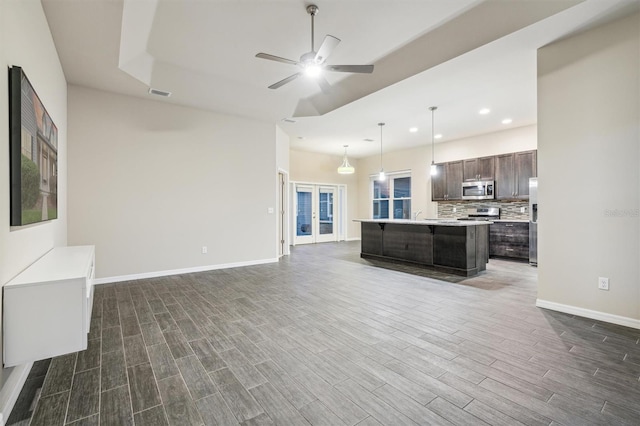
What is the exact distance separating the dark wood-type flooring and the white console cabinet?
0.34 m

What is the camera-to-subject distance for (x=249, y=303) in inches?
145

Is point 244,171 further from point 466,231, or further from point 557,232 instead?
point 557,232

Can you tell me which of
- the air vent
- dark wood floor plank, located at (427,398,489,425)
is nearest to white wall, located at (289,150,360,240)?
the air vent

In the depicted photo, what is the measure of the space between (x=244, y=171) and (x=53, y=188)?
3329mm

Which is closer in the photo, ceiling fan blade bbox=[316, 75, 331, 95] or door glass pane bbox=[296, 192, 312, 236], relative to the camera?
ceiling fan blade bbox=[316, 75, 331, 95]

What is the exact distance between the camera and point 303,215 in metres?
9.84

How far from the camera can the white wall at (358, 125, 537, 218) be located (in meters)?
6.90

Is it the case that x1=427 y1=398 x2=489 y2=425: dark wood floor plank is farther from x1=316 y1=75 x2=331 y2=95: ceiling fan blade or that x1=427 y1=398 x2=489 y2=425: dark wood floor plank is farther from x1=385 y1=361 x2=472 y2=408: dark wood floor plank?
x1=316 y1=75 x2=331 y2=95: ceiling fan blade

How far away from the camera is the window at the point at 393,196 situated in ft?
31.1

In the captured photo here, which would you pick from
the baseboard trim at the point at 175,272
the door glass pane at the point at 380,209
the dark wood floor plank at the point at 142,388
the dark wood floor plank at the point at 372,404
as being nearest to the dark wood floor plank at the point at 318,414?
the dark wood floor plank at the point at 372,404

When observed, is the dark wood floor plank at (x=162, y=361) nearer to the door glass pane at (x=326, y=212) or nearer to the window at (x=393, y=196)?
the door glass pane at (x=326, y=212)

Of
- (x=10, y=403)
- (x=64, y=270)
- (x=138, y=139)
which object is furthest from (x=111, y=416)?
(x=138, y=139)

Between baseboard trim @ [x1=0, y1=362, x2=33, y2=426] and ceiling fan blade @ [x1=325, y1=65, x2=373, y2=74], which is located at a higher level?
ceiling fan blade @ [x1=325, y1=65, x2=373, y2=74]

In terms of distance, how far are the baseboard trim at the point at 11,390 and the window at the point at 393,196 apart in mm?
8817
